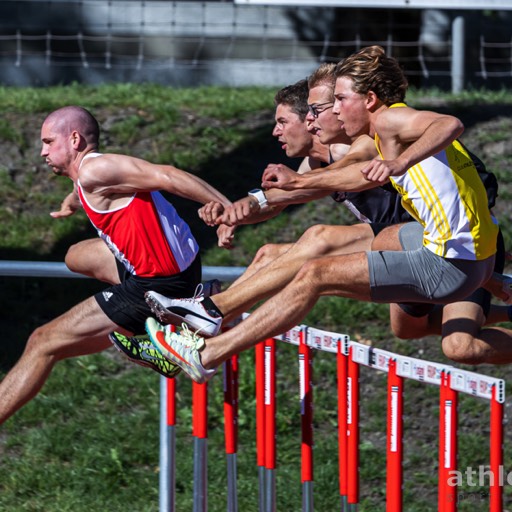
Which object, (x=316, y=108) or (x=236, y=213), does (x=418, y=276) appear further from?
(x=316, y=108)

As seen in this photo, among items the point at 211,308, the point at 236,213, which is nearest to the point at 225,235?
the point at 236,213

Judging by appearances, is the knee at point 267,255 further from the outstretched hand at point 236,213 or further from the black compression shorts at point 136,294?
the outstretched hand at point 236,213

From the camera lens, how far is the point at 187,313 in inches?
224

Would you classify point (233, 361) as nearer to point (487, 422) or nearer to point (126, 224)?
point (126, 224)

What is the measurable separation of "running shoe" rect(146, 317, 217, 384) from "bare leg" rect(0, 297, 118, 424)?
2.52 feet

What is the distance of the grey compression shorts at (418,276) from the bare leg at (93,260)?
1.61m

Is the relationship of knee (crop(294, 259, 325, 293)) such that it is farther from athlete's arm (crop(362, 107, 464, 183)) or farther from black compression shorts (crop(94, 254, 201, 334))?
black compression shorts (crop(94, 254, 201, 334))

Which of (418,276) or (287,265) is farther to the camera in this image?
(287,265)

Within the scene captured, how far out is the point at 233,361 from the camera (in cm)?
636

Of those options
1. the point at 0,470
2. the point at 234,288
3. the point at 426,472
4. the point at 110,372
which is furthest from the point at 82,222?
the point at 234,288

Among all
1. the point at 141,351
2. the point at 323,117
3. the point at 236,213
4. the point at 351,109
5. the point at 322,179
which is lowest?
the point at 141,351

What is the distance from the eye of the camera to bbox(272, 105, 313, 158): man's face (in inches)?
263

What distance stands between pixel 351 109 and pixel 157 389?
11.4 feet

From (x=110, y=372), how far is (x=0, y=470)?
49.0 inches
